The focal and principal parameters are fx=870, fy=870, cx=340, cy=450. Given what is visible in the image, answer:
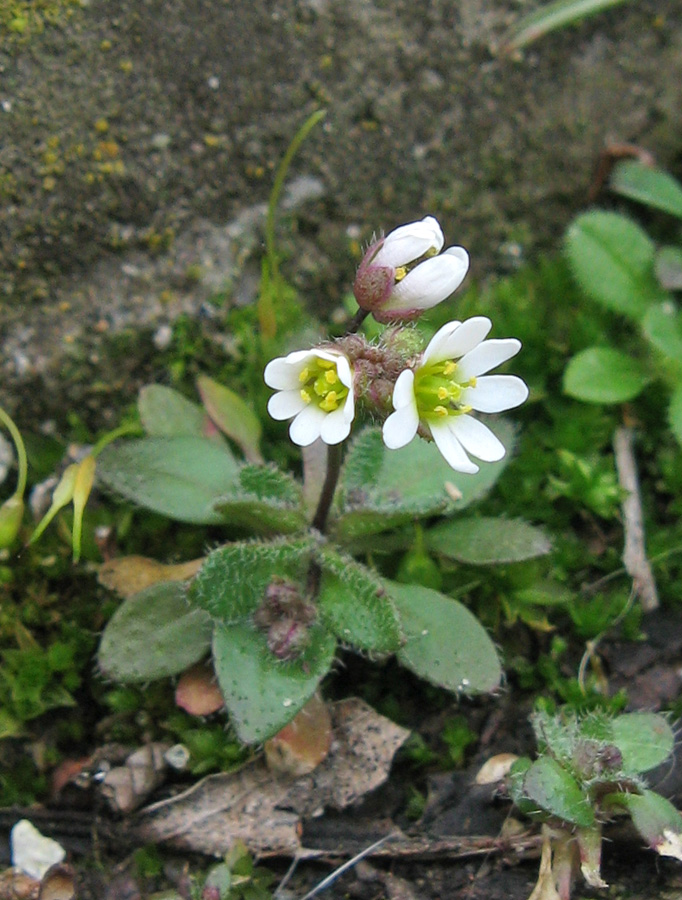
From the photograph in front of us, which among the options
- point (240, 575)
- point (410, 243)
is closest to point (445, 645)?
point (240, 575)

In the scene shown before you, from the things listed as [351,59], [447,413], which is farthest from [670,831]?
Result: [351,59]

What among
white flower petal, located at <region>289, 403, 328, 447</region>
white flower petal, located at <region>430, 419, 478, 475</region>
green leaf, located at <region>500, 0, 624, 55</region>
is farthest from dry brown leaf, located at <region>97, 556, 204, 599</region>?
green leaf, located at <region>500, 0, 624, 55</region>

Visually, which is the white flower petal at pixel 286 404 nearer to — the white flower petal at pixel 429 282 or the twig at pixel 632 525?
the white flower petal at pixel 429 282

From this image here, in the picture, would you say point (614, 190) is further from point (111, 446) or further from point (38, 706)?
point (38, 706)

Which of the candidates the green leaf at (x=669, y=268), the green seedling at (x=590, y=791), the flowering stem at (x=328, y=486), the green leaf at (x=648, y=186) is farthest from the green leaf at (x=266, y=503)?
the green leaf at (x=648, y=186)

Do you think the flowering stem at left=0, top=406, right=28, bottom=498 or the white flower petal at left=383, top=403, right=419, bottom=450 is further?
the flowering stem at left=0, top=406, right=28, bottom=498

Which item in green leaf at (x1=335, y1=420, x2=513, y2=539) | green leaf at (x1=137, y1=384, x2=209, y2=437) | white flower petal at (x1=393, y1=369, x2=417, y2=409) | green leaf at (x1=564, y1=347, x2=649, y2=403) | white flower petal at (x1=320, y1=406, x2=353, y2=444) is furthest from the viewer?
green leaf at (x1=564, y1=347, x2=649, y2=403)

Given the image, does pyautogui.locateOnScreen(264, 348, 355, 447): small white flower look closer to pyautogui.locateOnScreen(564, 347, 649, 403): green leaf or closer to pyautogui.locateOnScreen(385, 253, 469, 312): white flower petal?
pyautogui.locateOnScreen(385, 253, 469, 312): white flower petal
